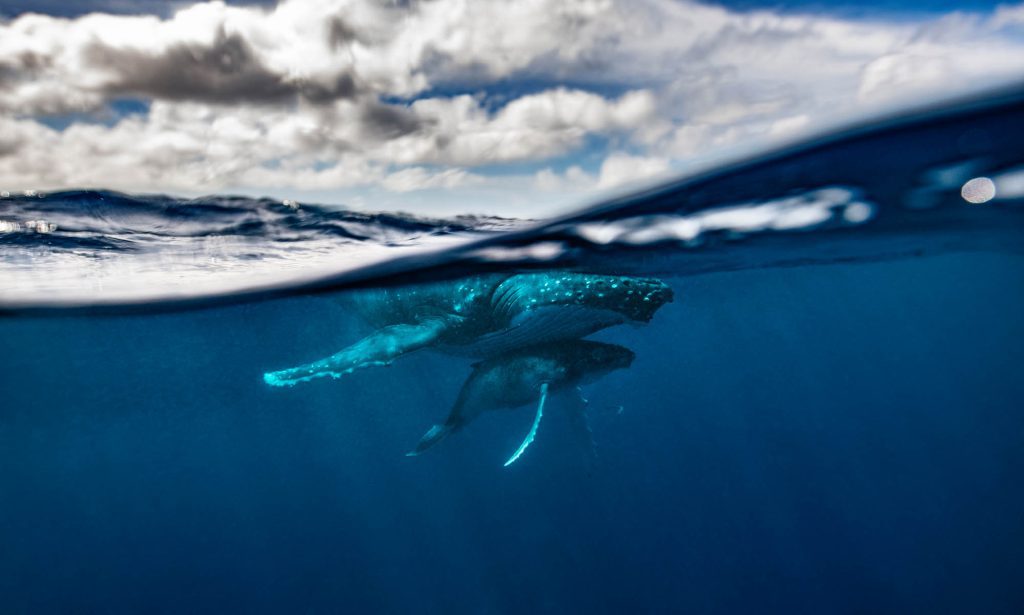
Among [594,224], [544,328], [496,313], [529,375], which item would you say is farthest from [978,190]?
[496,313]

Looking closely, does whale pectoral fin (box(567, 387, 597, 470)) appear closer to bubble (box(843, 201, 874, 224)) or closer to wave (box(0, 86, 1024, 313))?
wave (box(0, 86, 1024, 313))

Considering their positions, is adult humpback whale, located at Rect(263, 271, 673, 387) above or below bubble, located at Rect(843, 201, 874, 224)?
below

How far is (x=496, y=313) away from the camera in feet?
36.8

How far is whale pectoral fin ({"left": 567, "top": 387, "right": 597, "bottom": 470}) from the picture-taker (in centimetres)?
1473

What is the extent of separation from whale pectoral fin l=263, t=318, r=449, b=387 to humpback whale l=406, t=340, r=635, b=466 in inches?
60.6

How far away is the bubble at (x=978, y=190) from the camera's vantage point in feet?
28.0

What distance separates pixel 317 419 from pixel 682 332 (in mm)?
41735

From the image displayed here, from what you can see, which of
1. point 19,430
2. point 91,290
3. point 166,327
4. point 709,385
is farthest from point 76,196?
point 709,385

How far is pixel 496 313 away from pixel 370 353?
2.80 m

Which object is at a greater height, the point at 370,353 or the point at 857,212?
the point at 857,212

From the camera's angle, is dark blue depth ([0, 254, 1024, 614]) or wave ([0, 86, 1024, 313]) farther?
dark blue depth ([0, 254, 1024, 614])

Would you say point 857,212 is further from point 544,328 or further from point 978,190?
point 544,328

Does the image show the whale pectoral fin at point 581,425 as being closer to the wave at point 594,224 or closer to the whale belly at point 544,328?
the whale belly at point 544,328

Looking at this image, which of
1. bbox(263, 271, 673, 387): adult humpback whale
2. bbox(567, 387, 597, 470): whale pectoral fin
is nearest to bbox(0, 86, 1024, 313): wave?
bbox(263, 271, 673, 387): adult humpback whale
